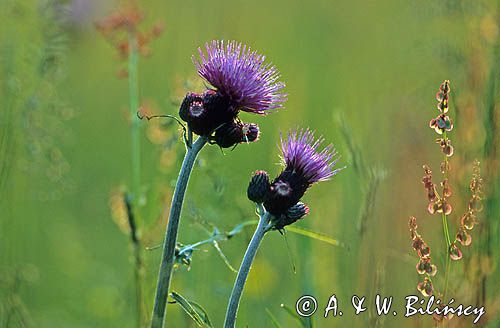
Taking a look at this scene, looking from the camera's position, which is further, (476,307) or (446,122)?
(476,307)

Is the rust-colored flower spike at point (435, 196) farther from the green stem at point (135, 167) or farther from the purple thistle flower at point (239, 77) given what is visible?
the green stem at point (135, 167)

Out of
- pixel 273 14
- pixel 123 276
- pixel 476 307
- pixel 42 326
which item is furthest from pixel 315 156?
pixel 273 14

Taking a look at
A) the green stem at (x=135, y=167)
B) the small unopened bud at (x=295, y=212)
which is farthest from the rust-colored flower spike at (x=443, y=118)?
the green stem at (x=135, y=167)

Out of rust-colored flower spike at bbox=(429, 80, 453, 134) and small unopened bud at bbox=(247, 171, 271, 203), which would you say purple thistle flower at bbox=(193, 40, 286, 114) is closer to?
small unopened bud at bbox=(247, 171, 271, 203)

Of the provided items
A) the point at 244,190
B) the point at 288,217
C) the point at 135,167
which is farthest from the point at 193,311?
the point at 244,190

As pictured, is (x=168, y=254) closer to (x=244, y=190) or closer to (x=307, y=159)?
(x=307, y=159)

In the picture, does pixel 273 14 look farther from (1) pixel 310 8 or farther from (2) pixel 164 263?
(2) pixel 164 263

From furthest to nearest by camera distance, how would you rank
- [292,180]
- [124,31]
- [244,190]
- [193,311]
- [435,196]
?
[244,190]
[124,31]
[292,180]
[435,196]
[193,311]
